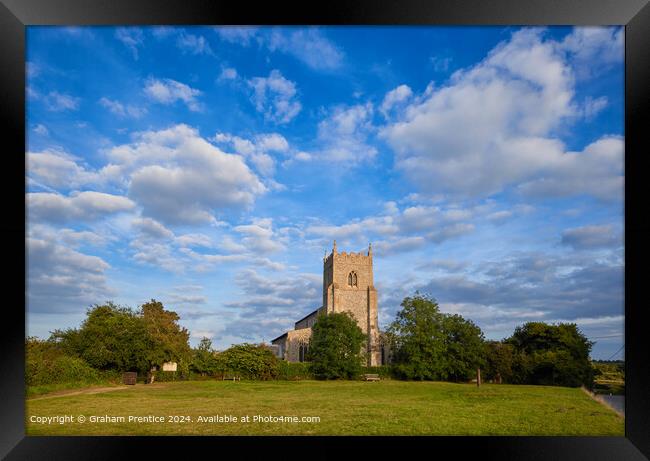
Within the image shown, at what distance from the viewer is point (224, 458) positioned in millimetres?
4688

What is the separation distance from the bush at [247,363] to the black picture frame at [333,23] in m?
14.2

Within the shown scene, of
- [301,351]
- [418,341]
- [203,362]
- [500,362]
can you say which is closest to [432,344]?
[418,341]

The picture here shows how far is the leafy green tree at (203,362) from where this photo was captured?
60.3ft

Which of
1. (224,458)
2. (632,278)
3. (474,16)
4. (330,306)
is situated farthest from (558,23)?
(330,306)

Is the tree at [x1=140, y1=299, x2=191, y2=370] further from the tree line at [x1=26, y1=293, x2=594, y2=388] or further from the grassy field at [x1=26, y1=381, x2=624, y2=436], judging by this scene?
the grassy field at [x1=26, y1=381, x2=624, y2=436]

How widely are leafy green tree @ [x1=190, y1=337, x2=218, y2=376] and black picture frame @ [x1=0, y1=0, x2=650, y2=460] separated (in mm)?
13909

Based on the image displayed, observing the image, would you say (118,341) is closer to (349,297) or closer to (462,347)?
(462,347)

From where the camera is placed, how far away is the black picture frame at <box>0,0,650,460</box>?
4.65m

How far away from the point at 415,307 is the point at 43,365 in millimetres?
15349

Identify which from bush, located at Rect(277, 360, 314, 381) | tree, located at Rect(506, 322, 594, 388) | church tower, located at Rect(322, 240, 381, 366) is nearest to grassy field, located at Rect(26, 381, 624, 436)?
tree, located at Rect(506, 322, 594, 388)

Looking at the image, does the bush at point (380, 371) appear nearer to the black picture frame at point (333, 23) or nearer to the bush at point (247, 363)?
the bush at point (247, 363)

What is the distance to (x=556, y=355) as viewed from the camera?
59.5ft

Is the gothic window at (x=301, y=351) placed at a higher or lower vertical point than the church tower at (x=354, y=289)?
lower

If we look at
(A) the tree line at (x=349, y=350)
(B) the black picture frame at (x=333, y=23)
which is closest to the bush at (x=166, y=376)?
(A) the tree line at (x=349, y=350)
